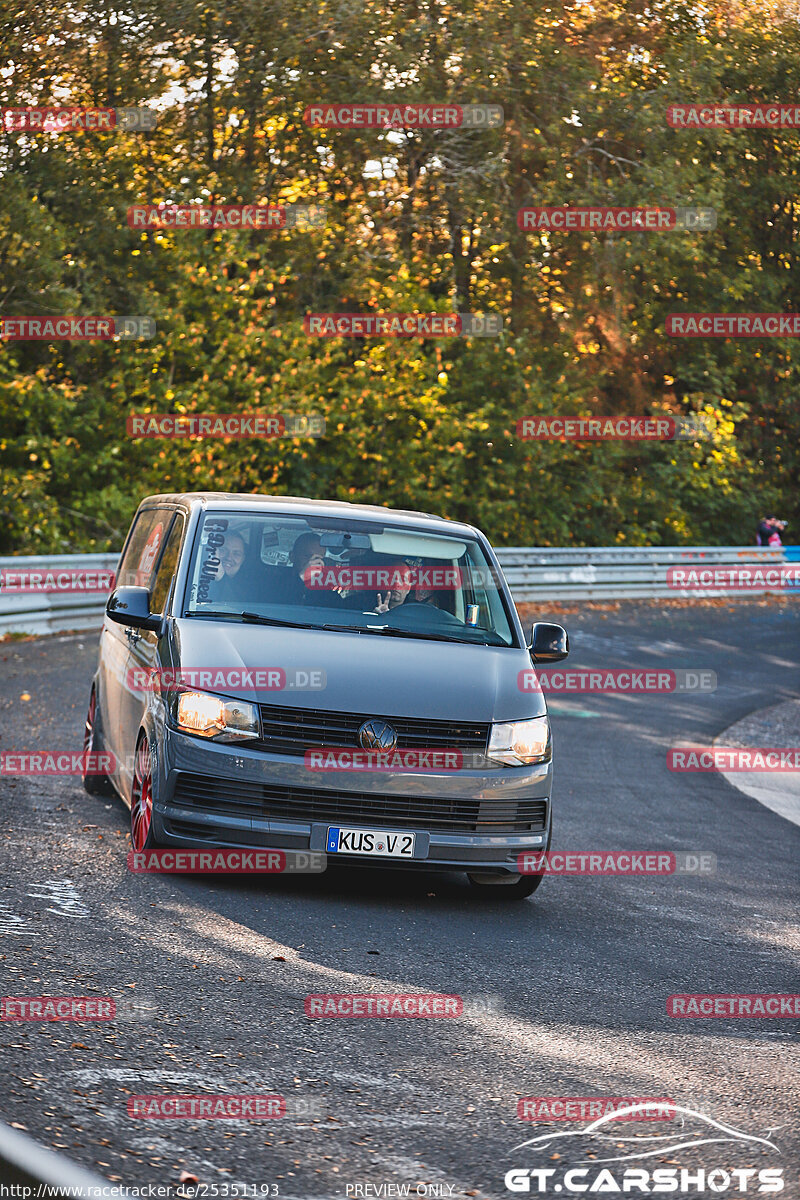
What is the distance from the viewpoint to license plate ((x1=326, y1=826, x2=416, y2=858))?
664cm

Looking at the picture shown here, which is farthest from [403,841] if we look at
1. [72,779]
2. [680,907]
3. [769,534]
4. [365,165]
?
[769,534]

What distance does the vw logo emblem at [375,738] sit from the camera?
6652mm

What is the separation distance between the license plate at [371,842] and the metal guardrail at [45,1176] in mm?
3379

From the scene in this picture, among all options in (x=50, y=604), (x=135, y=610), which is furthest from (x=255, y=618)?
(x=50, y=604)

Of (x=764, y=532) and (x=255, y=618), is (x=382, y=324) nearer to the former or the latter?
(x=764, y=532)

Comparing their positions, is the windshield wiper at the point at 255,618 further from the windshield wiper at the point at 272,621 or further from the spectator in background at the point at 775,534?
the spectator in background at the point at 775,534

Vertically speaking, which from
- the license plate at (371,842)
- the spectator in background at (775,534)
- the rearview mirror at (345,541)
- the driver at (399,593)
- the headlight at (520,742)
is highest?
the rearview mirror at (345,541)

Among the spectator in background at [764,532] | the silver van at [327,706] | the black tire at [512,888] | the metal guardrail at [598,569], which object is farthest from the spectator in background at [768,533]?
the black tire at [512,888]

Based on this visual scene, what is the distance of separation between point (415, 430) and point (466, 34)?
8.21 metres

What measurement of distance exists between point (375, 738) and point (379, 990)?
151 centimetres

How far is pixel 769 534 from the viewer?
112 ft

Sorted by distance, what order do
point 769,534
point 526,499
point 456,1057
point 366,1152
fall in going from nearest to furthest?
point 366,1152
point 456,1057
point 526,499
point 769,534

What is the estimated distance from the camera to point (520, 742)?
22.9 feet

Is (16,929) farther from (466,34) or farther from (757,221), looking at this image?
(757,221)
